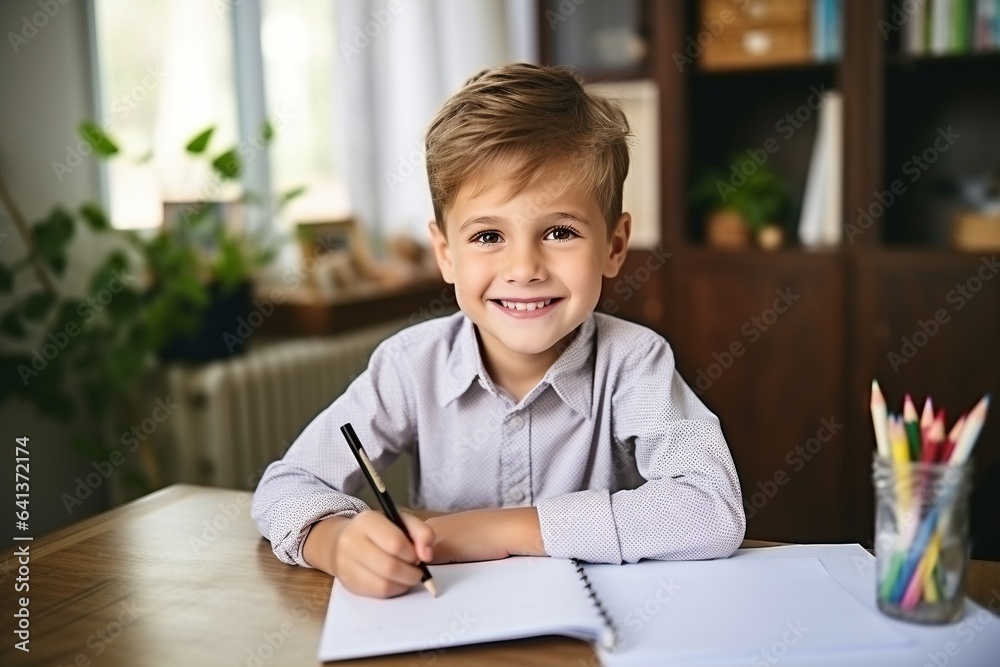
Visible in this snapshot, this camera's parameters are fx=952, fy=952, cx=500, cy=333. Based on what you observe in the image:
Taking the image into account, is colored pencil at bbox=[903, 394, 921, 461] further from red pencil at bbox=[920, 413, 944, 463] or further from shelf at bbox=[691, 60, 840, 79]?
shelf at bbox=[691, 60, 840, 79]

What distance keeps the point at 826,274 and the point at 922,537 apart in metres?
2.06

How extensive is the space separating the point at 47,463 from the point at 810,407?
2074mm

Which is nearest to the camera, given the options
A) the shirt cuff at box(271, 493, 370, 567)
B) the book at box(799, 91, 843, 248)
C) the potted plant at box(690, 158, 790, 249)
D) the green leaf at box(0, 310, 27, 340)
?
the shirt cuff at box(271, 493, 370, 567)

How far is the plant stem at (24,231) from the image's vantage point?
6.99ft

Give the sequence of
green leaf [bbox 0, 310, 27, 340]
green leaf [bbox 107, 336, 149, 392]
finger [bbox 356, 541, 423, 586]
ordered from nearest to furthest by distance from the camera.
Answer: finger [bbox 356, 541, 423, 586] → green leaf [bbox 0, 310, 27, 340] → green leaf [bbox 107, 336, 149, 392]

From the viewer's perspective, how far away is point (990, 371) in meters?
2.52

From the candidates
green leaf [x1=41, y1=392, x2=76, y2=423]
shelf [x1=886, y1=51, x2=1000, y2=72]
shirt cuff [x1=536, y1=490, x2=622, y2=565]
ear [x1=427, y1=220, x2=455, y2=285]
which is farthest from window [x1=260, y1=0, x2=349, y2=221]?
shirt cuff [x1=536, y1=490, x2=622, y2=565]

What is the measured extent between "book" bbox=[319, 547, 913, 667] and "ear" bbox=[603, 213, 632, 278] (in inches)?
15.9

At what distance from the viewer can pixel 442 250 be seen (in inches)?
48.1

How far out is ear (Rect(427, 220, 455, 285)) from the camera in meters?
1.20

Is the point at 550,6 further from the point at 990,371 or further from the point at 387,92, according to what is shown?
the point at 990,371

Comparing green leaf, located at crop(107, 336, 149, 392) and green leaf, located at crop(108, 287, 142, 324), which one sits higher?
green leaf, located at crop(108, 287, 142, 324)

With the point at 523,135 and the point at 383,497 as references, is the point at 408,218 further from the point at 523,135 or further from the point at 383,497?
the point at 383,497

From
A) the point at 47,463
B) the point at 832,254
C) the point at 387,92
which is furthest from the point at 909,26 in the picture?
the point at 47,463
